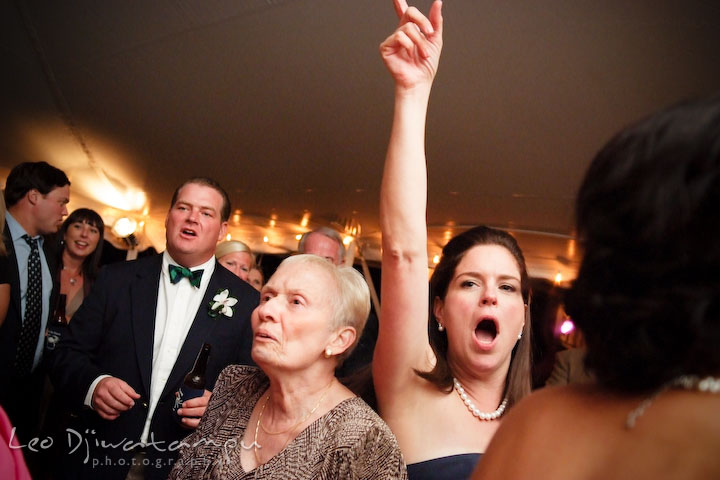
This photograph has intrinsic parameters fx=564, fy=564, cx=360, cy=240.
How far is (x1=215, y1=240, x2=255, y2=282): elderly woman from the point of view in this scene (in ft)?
13.9

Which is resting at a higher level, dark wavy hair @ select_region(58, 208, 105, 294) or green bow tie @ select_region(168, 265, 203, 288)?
dark wavy hair @ select_region(58, 208, 105, 294)

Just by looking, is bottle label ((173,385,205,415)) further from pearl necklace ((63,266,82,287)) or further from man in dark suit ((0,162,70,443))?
pearl necklace ((63,266,82,287))

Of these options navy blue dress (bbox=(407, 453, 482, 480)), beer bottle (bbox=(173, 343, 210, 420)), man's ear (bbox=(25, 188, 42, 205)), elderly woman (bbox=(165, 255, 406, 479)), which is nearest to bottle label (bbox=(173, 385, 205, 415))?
beer bottle (bbox=(173, 343, 210, 420))

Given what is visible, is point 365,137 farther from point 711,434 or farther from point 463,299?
point 711,434

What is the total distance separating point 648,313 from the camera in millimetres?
686

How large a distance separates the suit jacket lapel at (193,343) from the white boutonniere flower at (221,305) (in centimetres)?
2

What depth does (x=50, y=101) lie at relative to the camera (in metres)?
6.47

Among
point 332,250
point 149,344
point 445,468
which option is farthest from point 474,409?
point 332,250

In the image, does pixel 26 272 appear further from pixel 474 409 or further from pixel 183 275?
pixel 474 409

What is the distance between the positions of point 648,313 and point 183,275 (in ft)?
7.49

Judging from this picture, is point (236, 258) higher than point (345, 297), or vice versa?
point (236, 258)

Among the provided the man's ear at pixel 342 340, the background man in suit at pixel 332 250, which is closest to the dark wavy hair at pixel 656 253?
the man's ear at pixel 342 340

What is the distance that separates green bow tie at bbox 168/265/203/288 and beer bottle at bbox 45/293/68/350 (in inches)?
36.8

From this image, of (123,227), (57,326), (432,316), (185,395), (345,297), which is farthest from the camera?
(123,227)
